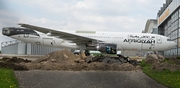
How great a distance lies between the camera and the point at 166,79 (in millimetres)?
9789

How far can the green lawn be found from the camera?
8.89 meters

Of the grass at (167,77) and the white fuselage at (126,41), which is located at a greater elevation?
the white fuselage at (126,41)

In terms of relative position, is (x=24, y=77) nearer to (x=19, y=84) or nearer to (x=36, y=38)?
(x=19, y=84)

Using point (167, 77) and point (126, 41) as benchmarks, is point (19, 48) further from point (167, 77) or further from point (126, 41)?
point (167, 77)

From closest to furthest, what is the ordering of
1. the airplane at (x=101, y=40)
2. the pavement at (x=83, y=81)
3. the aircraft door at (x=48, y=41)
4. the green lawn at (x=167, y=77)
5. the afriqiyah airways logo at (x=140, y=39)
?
the pavement at (x=83, y=81), the green lawn at (x=167, y=77), the airplane at (x=101, y=40), the afriqiyah airways logo at (x=140, y=39), the aircraft door at (x=48, y=41)

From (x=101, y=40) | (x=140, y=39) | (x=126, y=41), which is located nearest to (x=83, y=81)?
(x=101, y=40)

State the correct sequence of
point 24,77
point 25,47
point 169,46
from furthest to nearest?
1. point 25,47
2. point 169,46
3. point 24,77

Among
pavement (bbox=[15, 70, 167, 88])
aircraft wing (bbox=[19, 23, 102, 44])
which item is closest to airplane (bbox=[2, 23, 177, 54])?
aircraft wing (bbox=[19, 23, 102, 44])

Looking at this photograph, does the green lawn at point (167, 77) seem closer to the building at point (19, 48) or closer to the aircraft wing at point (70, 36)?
the aircraft wing at point (70, 36)

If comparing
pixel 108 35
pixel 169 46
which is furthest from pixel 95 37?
pixel 169 46

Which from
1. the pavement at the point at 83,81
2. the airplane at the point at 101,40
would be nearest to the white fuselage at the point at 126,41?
the airplane at the point at 101,40

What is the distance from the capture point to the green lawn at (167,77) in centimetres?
889

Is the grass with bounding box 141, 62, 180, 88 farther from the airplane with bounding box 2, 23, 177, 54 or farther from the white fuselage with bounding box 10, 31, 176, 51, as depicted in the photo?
the white fuselage with bounding box 10, 31, 176, 51

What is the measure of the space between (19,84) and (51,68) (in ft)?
13.5
